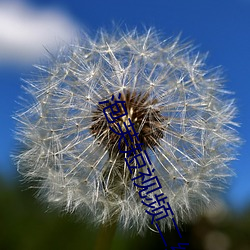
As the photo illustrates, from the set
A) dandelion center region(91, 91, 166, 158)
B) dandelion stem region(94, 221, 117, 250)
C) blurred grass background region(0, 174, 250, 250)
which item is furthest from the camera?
blurred grass background region(0, 174, 250, 250)

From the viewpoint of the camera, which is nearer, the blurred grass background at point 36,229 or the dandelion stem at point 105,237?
the dandelion stem at point 105,237

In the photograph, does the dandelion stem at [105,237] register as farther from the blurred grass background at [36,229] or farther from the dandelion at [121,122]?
the blurred grass background at [36,229]

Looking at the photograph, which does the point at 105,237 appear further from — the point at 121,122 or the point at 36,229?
the point at 36,229

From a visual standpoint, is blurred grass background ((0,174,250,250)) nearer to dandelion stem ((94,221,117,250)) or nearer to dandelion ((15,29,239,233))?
dandelion ((15,29,239,233))

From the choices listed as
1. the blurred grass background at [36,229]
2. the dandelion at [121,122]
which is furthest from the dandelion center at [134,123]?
the blurred grass background at [36,229]

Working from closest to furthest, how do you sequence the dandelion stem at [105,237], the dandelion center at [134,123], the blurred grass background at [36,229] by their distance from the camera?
1. the dandelion stem at [105,237]
2. the dandelion center at [134,123]
3. the blurred grass background at [36,229]

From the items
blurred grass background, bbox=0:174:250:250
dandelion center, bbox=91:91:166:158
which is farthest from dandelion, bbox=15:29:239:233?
blurred grass background, bbox=0:174:250:250

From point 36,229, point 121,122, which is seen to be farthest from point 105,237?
point 36,229
